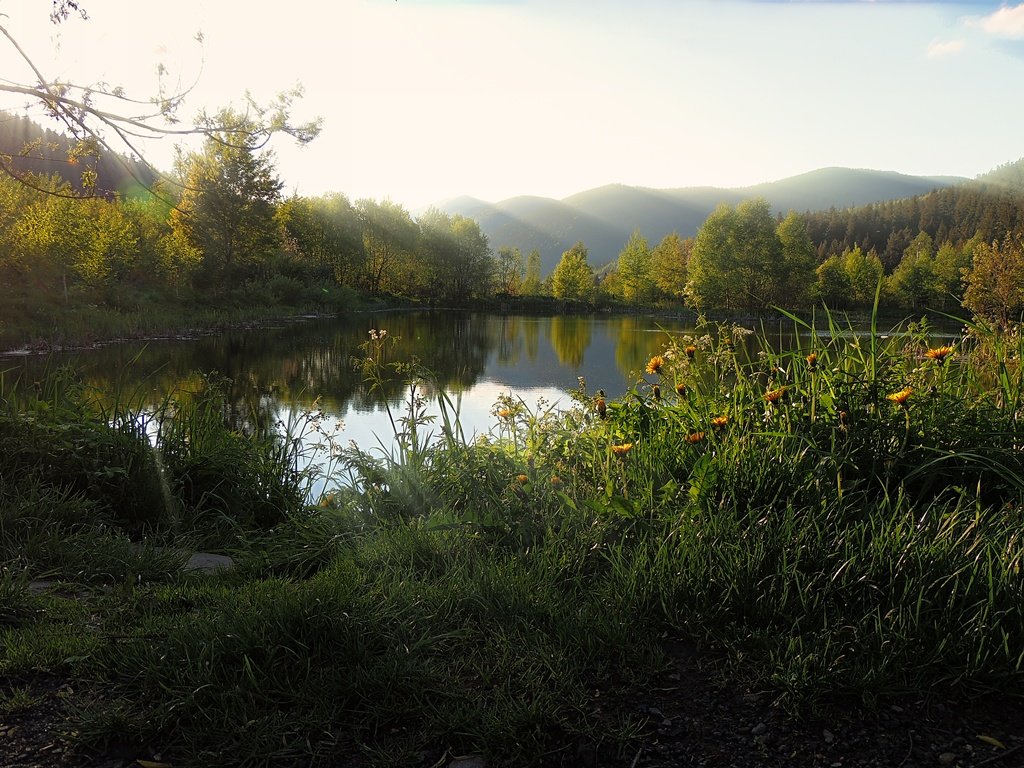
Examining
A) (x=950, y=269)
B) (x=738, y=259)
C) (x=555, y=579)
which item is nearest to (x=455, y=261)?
(x=738, y=259)

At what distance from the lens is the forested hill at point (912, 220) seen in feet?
346

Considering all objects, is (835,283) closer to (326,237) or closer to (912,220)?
(326,237)

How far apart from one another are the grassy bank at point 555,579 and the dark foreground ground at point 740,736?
1.5 inches

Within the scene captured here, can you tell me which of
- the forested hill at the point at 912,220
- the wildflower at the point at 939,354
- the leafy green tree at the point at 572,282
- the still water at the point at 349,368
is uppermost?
the forested hill at the point at 912,220

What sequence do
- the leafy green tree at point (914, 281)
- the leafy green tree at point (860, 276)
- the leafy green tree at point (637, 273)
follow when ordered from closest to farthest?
1. the leafy green tree at point (860, 276)
2. the leafy green tree at point (914, 281)
3. the leafy green tree at point (637, 273)

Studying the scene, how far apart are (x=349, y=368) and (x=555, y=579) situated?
14.9 metres

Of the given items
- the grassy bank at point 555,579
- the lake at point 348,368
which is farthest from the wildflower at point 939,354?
the lake at point 348,368

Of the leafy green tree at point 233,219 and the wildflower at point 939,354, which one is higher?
the leafy green tree at point 233,219

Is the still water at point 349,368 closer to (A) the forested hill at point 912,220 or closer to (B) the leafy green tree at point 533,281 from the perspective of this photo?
(B) the leafy green tree at point 533,281

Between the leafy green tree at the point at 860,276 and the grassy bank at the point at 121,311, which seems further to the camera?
the leafy green tree at the point at 860,276

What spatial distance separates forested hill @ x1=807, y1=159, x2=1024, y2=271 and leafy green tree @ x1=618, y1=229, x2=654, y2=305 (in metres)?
51.1

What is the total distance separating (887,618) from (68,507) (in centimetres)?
389

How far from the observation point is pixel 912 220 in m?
128

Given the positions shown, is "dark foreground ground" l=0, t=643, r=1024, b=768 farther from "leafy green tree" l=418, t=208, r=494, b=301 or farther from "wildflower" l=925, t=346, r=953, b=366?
"leafy green tree" l=418, t=208, r=494, b=301
